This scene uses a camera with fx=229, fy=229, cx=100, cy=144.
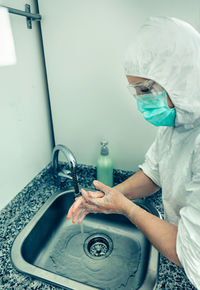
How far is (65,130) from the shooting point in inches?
47.9

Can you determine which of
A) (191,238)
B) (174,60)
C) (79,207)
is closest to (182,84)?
(174,60)

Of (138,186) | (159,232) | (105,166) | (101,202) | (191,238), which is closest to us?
(191,238)

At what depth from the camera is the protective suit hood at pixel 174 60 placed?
0.60m

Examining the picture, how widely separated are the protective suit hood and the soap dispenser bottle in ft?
1.60

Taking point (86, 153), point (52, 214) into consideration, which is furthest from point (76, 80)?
point (52, 214)

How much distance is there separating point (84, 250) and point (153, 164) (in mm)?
510

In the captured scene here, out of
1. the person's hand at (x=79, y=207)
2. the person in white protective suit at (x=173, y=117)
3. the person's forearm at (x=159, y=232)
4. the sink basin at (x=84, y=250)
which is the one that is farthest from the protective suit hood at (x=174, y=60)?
the sink basin at (x=84, y=250)

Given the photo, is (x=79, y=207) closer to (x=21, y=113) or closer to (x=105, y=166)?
(x=105, y=166)

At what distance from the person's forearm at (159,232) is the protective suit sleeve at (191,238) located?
0.04 metres

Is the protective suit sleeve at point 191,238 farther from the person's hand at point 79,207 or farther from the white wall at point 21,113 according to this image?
the white wall at point 21,113

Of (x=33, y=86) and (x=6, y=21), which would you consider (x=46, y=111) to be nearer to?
(x=33, y=86)

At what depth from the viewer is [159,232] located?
2.20 feet

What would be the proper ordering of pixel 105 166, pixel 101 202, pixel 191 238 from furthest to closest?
pixel 105 166, pixel 101 202, pixel 191 238

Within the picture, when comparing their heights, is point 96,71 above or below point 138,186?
above
